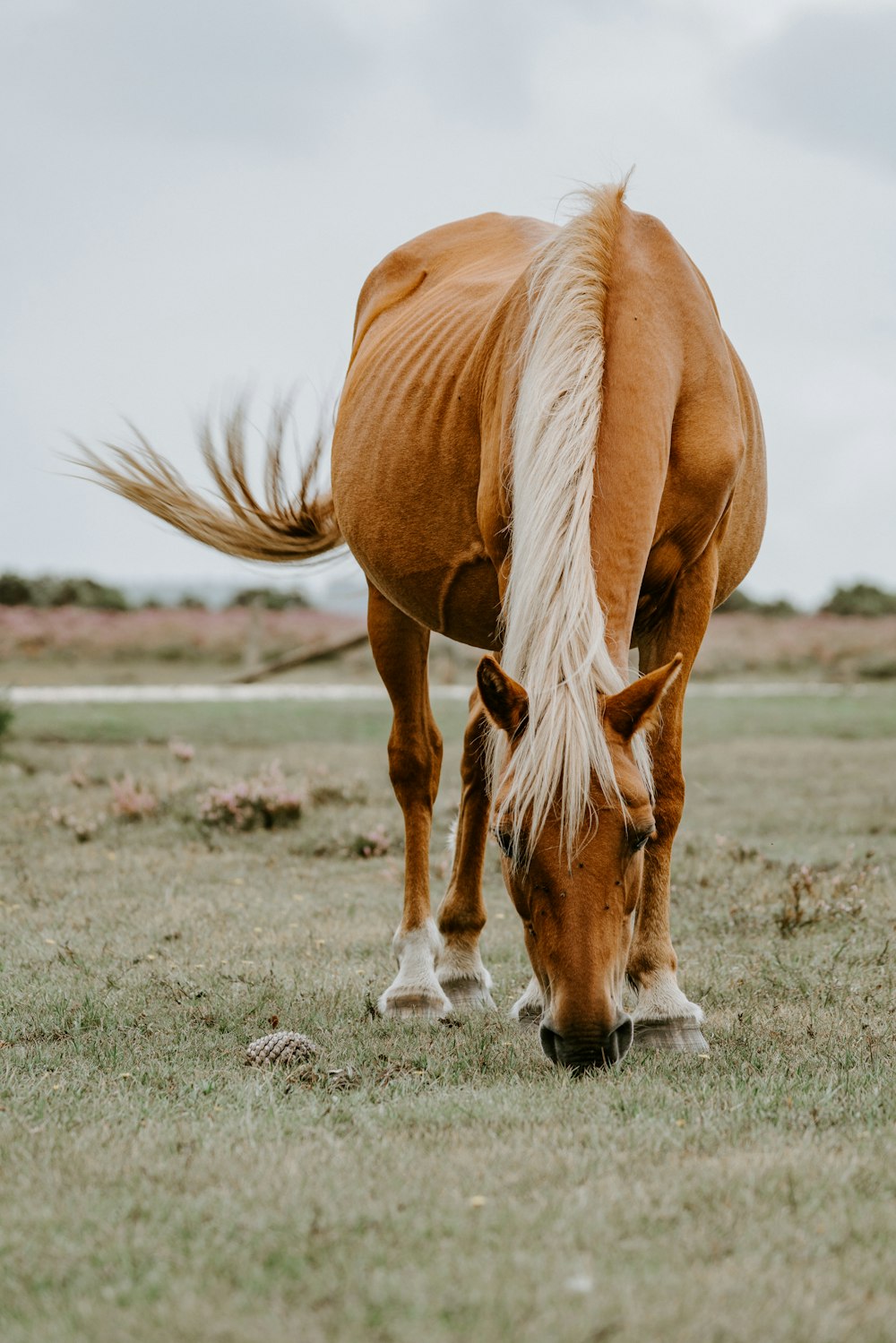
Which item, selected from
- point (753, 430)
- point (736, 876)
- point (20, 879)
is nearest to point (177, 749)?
point (20, 879)

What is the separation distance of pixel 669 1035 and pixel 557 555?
1360mm

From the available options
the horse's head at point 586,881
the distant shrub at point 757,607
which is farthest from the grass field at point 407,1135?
the distant shrub at point 757,607

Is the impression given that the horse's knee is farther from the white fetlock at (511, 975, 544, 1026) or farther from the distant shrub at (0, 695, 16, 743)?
the distant shrub at (0, 695, 16, 743)

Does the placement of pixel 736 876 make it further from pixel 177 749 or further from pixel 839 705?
pixel 839 705

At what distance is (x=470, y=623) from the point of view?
4180mm

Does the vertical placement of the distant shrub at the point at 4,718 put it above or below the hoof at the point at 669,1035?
Answer: below

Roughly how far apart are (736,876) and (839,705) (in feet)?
34.2

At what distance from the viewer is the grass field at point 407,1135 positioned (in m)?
1.91

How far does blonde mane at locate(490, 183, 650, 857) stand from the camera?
2.74 meters

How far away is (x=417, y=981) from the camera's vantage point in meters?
4.09

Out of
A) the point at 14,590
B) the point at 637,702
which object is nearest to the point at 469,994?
the point at 637,702

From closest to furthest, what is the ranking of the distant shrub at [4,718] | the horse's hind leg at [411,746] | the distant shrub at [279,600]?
the horse's hind leg at [411,746] < the distant shrub at [4,718] < the distant shrub at [279,600]

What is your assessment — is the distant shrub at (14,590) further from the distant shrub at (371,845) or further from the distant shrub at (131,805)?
the distant shrub at (371,845)

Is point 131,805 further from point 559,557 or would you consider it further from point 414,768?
point 559,557
